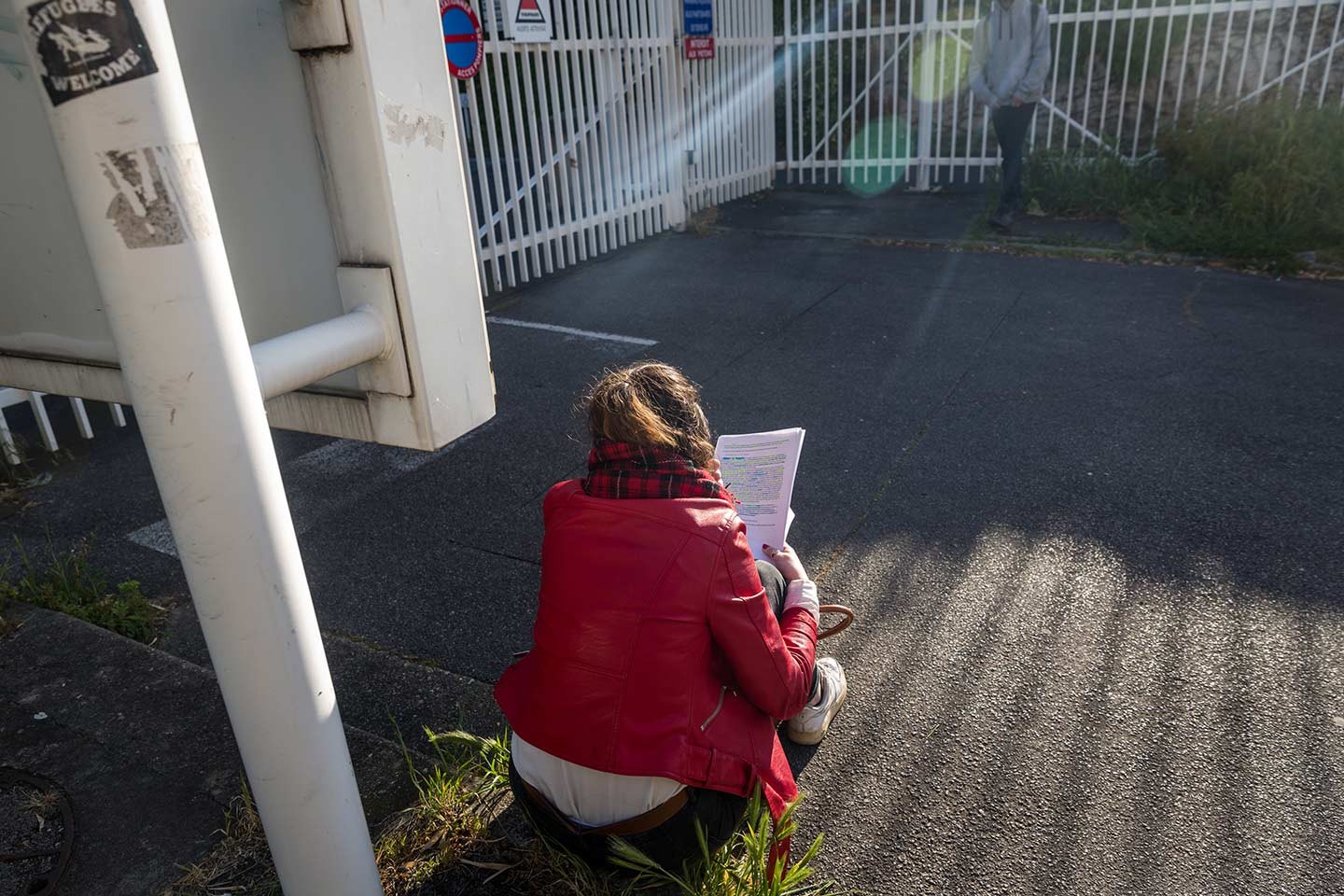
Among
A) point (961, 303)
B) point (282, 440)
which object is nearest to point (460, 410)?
point (282, 440)

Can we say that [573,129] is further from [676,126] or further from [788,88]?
[788,88]

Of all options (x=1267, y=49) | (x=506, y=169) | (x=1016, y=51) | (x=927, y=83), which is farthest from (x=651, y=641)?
(x=927, y=83)

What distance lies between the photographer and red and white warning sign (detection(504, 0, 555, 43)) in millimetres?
7156

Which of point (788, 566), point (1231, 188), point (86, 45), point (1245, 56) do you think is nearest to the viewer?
point (86, 45)

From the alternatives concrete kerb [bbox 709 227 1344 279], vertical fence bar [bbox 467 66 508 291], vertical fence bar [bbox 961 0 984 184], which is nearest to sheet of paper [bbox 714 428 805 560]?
vertical fence bar [bbox 467 66 508 291]

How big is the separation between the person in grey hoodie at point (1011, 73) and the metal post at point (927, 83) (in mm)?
1359

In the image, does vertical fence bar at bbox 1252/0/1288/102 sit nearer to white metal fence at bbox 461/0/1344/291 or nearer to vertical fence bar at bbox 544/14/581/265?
white metal fence at bbox 461/0/1344/291

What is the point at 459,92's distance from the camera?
6922mm

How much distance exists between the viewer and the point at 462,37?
6.66m

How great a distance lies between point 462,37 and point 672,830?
6094 mm

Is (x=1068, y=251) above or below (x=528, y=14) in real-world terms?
below

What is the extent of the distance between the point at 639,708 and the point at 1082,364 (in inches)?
175

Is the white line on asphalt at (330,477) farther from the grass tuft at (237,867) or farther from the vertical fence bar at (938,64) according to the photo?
the vertical fence bar at (938,64)

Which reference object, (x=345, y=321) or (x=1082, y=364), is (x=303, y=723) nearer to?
(x=345, y=321)
